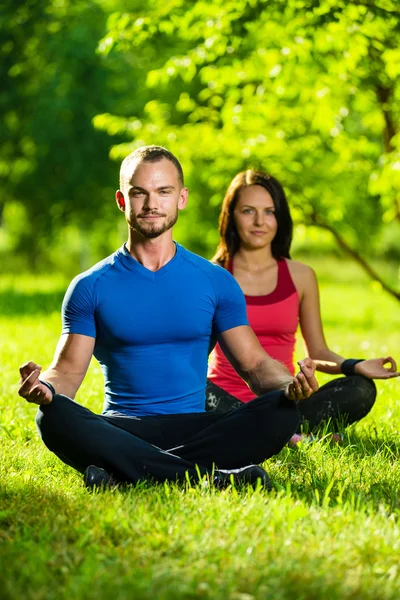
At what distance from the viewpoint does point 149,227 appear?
436cm

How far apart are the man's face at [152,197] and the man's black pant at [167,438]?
35.9 inches

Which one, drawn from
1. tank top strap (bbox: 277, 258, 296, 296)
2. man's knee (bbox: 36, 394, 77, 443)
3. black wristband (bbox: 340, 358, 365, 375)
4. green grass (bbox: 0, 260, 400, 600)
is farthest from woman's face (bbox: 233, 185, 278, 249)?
man's knee (bbox: 36, 394, 77, 443)

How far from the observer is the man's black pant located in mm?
4012

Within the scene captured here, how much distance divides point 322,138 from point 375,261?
29.4 meters

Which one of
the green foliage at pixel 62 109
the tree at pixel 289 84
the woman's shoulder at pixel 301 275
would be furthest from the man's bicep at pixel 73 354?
the green foliage at pixel 62 109

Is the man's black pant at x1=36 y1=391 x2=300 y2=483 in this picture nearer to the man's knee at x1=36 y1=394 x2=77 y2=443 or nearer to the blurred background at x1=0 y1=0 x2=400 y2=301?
the man's knee at x1=36 y1=394 x2=77 y2=443

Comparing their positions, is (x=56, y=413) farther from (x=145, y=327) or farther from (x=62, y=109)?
(x=62, y=109)

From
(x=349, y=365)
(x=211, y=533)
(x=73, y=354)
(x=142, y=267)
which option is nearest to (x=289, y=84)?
(x=349, y=365)

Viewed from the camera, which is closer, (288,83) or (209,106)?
(288,83)

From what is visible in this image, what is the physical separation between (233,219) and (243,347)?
1547 mm

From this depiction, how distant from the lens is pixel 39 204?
25.5 meters

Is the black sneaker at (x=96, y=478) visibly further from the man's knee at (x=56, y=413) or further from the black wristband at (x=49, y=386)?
the black wristband at (x=49, y=386)

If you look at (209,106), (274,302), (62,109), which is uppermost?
(62,109)

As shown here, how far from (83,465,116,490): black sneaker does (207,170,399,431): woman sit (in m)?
1.60
